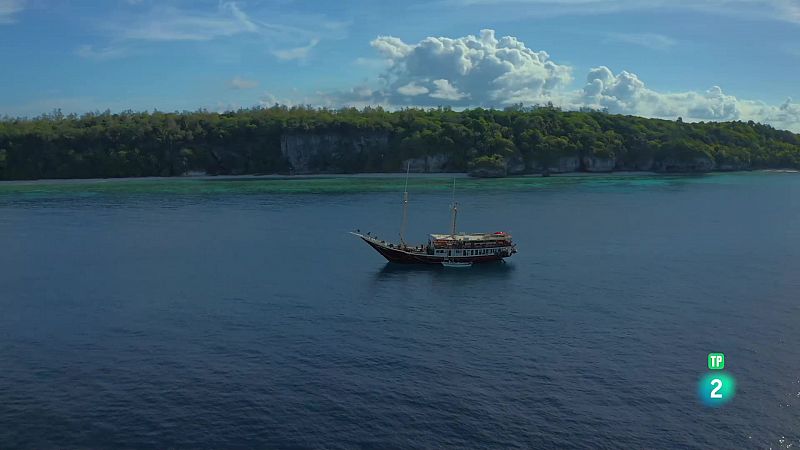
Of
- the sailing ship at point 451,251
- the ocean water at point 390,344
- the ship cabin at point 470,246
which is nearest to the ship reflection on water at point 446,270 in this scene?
the ocean water at point 390,344

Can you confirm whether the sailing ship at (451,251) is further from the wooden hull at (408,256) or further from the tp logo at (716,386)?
the tp logo at (716,386)

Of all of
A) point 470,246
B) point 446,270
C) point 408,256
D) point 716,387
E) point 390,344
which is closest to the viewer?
point 716,387

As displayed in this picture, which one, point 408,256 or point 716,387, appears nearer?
point 716,387

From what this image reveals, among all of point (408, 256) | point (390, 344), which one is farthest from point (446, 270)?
point (390, 344)

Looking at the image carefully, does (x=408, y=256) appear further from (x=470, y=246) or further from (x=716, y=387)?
(x=716, y=387)

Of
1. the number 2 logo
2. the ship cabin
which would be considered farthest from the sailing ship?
the number 2 logo

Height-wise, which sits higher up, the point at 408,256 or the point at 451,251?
the point at 451,251

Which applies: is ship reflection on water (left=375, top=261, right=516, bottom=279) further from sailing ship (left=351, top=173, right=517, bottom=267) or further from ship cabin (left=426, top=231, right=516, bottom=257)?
ship cabin (left=426, top=231, right=516, bottom=257)

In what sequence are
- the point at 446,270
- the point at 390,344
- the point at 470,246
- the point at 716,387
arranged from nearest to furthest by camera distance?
the point at 716,387 < the point at 390,344 < the point at 446,270 < the point at 470,246
